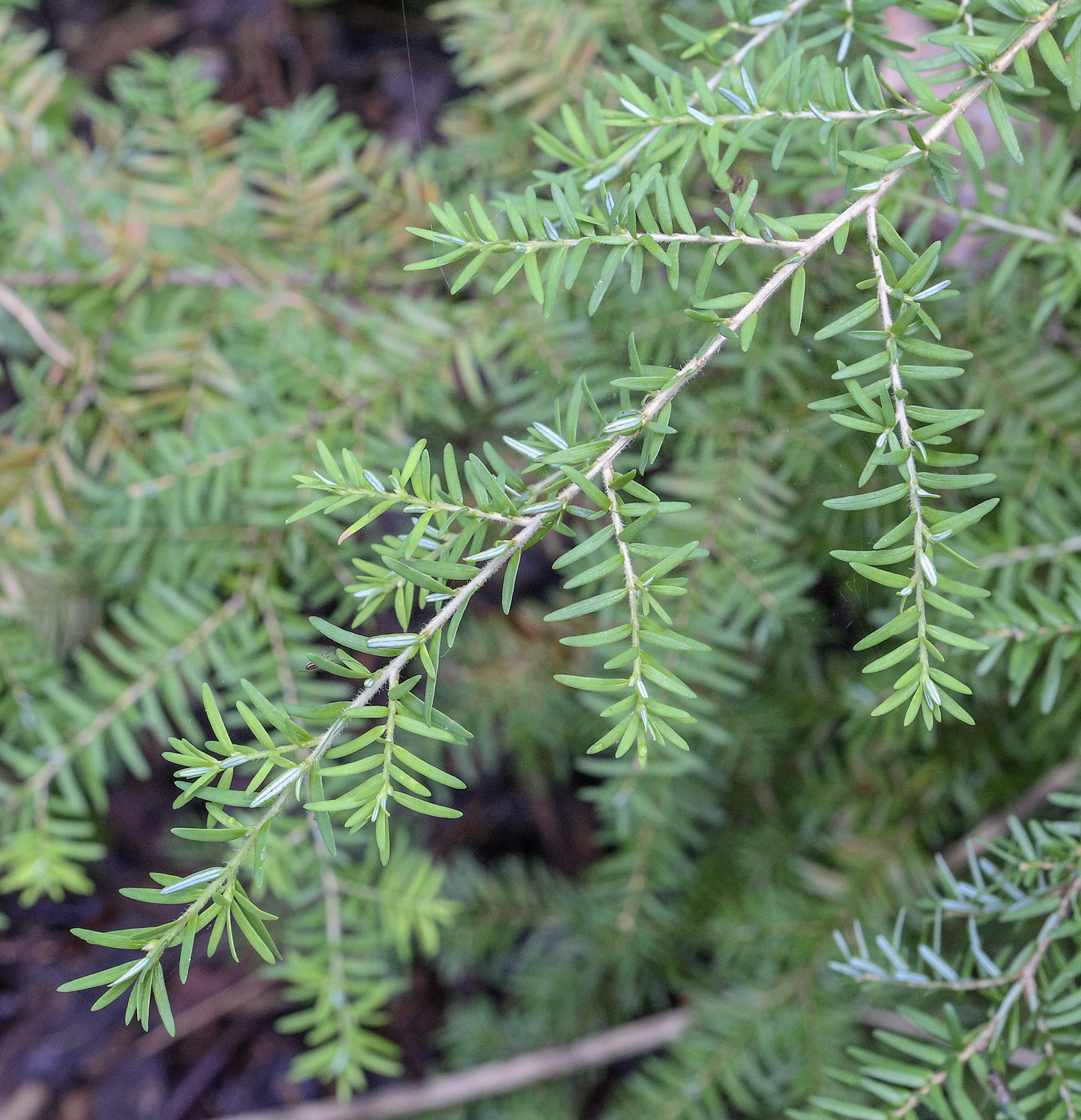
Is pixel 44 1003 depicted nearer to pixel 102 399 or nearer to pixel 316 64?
pixel 102 399

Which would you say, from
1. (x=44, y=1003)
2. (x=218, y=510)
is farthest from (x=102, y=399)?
(x=44, y=1003)

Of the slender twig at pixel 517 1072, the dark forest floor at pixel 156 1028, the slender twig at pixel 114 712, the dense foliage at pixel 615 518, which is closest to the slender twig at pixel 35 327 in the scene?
the dense foliage at pixel 615 518

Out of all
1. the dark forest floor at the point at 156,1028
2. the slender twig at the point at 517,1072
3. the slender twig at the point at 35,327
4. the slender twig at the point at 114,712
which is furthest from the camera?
the dark forest floor at the point at 156,1028

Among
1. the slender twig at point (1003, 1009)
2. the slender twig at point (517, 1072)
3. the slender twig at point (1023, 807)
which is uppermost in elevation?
the slender twig at point (1003, 1009)

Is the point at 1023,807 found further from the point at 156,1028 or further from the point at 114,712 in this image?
the point at 156,1028

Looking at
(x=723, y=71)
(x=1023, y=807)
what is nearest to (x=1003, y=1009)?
(x=1023, y=807)

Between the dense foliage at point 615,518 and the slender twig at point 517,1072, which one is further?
the slender twig at point 517,1072

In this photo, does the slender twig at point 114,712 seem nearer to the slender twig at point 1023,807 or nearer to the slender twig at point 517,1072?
the slender twig at point 517,1072

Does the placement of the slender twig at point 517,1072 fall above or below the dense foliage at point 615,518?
below

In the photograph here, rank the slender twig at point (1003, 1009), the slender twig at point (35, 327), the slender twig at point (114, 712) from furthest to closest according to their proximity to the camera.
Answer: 1. the slender twig at point (35, 327)
2. the slender twig at point (114, 712)
3. the slender twig at point (1003, 1009)
